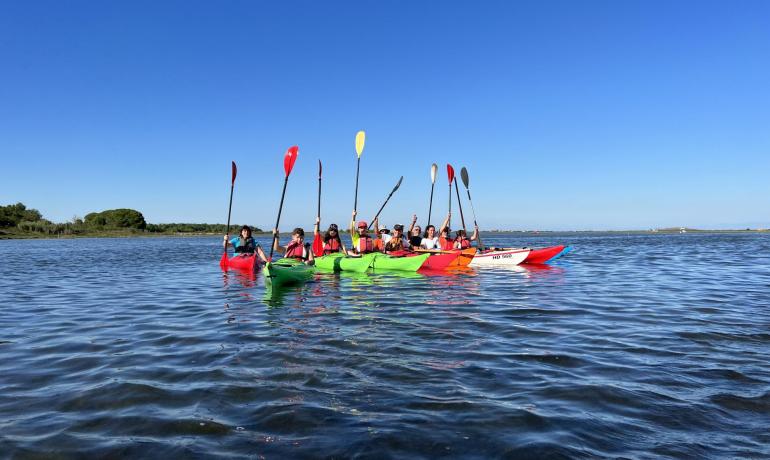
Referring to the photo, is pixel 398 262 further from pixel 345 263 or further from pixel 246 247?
pixel 246 247

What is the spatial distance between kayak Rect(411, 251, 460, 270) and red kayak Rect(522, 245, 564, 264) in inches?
173

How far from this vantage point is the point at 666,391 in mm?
4312

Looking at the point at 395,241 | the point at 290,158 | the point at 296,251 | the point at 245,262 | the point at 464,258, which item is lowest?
the point at 245,262

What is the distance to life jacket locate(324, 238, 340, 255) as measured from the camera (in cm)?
1716

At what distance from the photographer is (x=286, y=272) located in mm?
12102

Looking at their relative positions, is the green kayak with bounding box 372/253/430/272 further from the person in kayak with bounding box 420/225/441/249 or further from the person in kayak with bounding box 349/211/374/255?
the person in kayak with bounding box 420/225/441/249

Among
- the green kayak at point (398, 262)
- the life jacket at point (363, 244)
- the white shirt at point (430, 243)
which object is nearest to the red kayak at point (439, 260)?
the green kayak at point (398, 262)

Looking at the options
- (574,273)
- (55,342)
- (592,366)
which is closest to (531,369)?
(592,366)

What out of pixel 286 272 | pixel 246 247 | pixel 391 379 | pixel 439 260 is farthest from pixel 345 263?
pixel 391 379

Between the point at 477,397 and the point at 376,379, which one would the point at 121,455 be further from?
the point at 477,397

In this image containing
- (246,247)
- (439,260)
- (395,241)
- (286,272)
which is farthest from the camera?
(246,247)

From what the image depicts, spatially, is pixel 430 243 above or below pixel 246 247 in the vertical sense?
above

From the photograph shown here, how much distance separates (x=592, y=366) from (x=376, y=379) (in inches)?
94.9

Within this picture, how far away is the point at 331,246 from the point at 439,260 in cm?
409
